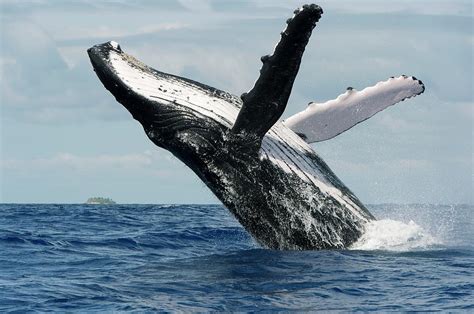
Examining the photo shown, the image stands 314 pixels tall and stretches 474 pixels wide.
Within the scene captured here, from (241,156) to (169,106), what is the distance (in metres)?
1.09

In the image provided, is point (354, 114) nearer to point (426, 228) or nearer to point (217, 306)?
point (426, 228)

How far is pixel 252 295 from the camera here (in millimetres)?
8680

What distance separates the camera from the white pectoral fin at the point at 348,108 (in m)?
11.9

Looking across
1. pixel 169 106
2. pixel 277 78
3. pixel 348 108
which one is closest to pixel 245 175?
pixel 169 106

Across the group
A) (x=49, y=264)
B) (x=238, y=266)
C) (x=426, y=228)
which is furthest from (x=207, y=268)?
(x=426, y=228)

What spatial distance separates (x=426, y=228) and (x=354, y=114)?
3.13 meters

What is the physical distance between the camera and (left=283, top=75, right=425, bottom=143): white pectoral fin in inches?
470

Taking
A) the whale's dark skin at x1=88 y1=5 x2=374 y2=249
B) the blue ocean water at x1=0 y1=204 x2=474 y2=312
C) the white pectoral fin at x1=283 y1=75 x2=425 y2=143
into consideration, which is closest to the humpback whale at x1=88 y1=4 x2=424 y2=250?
the whale's dark skin at x1=88 y1=5 x2=374 y2=249

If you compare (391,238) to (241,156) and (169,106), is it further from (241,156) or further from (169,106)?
(169,106)

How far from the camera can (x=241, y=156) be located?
10.8 meters

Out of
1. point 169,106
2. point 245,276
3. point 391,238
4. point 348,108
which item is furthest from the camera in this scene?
point 348,108

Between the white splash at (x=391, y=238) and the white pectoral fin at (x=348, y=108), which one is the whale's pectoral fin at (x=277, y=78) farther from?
the white splash at (x=391, y=238)

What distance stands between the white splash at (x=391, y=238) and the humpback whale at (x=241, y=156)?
12 cm

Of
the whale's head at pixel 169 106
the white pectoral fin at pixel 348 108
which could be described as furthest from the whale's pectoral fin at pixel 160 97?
the white pectoral fin at pixel 348 108
